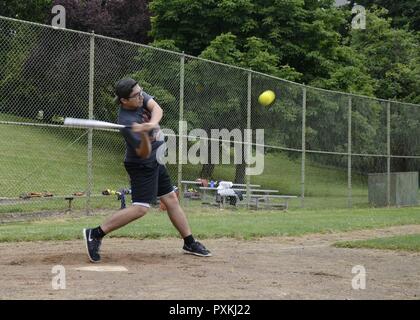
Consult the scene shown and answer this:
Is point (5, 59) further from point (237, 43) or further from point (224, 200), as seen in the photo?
point (237, 43)

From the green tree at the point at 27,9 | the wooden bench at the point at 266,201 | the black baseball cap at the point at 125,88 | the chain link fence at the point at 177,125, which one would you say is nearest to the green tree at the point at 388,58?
the chain link fence at the point at 177,125

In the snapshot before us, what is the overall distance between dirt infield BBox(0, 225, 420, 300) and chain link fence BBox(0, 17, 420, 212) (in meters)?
4.58

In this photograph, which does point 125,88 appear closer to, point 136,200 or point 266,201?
point 136,200

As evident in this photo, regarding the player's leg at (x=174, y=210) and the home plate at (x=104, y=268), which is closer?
the home plate at (x=104, y=268)

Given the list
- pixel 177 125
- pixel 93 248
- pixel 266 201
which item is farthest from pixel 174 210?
pixel 266 201

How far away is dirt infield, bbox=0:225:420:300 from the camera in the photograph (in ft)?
18.8

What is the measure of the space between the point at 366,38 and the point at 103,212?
26.9 m

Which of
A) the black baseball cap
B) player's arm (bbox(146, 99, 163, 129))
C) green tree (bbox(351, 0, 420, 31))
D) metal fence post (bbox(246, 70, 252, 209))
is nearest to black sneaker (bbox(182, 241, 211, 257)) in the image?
player's arm (bbox(146, 99, 163, 129))

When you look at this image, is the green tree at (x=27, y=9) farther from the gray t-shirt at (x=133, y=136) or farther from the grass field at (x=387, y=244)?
the gray t-shirt at (x=133, y=136)

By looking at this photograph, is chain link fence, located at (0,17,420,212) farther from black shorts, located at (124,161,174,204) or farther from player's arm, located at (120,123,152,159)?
player's arm, located at (120,123,152,159)

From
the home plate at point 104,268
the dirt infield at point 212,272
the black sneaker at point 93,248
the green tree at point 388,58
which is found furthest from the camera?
the green tree at point 388,58

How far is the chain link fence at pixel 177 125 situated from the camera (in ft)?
44.4

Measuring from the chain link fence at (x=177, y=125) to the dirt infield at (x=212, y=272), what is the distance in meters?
4.58
